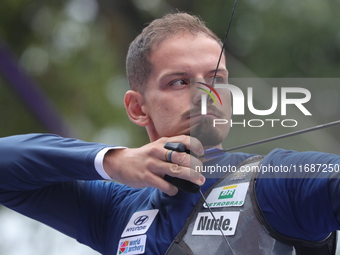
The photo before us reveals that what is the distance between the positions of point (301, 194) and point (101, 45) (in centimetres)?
360

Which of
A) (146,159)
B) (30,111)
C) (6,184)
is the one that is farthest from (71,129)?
(146,159)

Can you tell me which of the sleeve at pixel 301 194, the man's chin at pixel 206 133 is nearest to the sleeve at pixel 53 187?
the man's chin at pixel 206 133

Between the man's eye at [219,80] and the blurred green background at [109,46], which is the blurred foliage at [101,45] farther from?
the man's eye at [219,80]

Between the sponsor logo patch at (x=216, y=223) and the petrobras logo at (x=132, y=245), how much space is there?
144mm

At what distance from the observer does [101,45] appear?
14.8ft

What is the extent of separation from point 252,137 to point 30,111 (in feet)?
10.1

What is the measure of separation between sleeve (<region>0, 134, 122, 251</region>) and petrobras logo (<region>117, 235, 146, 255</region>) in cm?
16

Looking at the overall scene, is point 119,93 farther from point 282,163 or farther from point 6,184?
point 282,163

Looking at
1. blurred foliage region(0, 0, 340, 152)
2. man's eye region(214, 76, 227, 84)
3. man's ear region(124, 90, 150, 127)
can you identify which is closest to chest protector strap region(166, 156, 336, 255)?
man's eye region(214, 76, 227, 84)

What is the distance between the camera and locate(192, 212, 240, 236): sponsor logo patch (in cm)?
118

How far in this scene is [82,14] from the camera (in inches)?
184

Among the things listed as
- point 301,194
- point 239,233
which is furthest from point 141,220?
point 301,194

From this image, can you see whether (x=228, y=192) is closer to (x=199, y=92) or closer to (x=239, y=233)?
(x=239, y=233)

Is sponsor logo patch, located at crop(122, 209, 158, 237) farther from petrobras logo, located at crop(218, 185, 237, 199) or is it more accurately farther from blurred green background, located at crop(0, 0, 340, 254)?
blurred green background, located at crop(0, 0, 340, 254)
